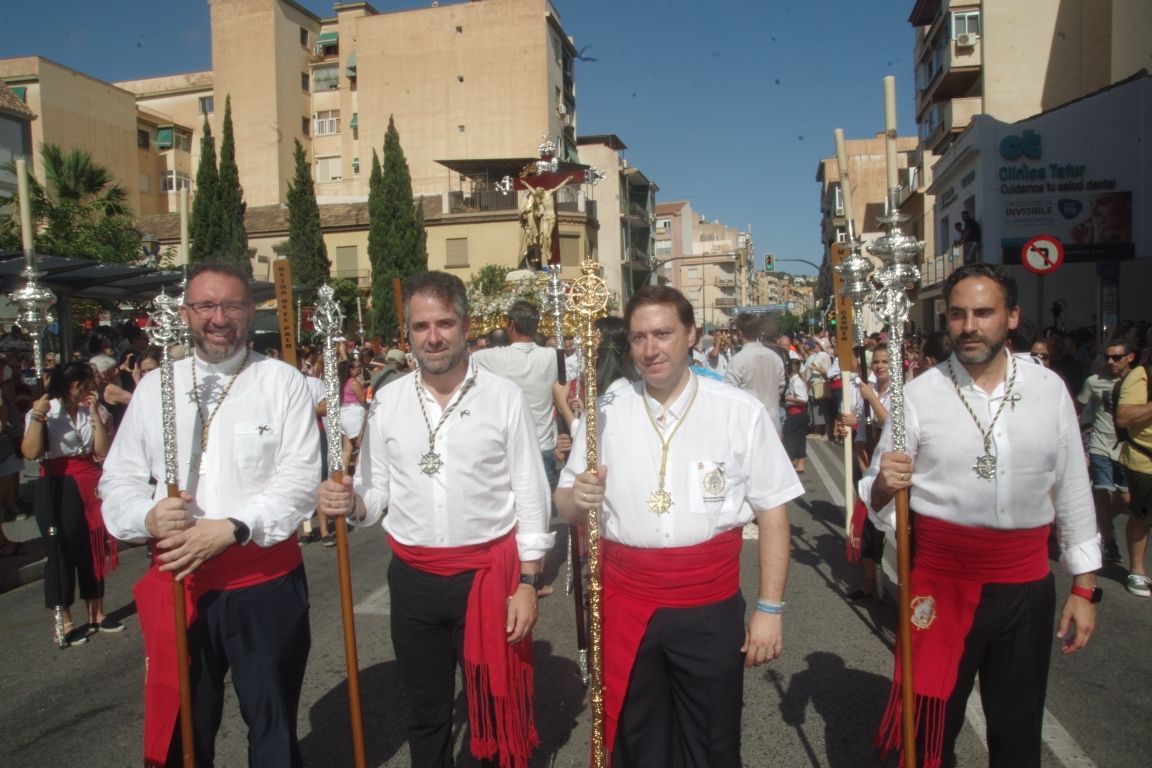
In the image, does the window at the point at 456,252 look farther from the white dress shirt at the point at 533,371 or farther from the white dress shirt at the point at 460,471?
the white dress shirt at the point at 460,471

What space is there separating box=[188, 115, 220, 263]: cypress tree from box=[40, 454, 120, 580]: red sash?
30266 mm

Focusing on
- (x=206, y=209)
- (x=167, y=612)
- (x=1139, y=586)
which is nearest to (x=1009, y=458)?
(x=167, y=612)

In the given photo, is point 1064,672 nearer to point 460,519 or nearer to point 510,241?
point 460,519

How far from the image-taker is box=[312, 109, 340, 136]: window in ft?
163

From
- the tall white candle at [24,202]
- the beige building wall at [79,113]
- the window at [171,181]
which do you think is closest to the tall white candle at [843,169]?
the tall white candle at [24,202]

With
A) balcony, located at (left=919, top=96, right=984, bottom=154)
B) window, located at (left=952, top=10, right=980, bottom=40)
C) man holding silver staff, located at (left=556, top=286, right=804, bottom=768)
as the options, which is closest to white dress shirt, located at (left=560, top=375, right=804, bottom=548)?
man holding silver staff, located at (left=556, top=286, right=804, bottom=768)

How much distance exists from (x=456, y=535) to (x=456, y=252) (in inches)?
1596

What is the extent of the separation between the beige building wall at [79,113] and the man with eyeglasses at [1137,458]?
135 feet

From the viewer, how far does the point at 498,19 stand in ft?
147

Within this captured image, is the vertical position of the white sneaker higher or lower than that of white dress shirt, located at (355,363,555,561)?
lower

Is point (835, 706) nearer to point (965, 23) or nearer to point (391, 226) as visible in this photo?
point (965, 23)

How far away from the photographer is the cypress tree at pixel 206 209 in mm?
33875

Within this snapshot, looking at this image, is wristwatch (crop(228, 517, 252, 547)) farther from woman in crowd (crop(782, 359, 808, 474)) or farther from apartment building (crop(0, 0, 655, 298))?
apartment building (crop(0, 0, 655, 298))

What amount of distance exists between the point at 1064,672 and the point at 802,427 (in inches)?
268
